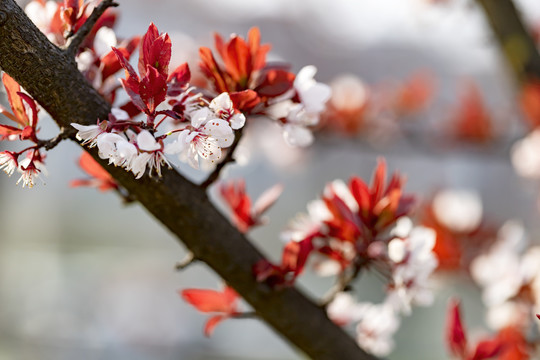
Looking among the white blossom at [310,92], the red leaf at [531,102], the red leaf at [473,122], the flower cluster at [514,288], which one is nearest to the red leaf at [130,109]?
the white blossom at [310,92]

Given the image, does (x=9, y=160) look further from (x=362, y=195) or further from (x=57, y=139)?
(x=362, y=195)

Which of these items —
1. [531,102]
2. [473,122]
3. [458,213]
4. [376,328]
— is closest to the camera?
[376,328]

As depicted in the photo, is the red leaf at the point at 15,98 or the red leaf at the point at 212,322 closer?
the red leaf at the point at 15,98

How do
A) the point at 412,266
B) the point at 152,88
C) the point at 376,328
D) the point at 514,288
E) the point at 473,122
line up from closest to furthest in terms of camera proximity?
the point at 152,88
the point at 412,266
the point at 376,328
the point at 514,288
the point at 473,122

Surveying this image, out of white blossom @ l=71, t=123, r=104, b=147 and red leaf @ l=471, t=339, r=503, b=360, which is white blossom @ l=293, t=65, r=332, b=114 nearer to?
white blossom @ l=71, t=123, r=104, b=147

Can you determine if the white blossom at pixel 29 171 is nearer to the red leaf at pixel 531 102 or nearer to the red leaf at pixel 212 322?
the red leaf at pixel 212 322

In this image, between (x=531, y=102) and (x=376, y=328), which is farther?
(x=531, y=102)

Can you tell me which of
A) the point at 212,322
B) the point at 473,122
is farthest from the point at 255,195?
the point at 212,322
